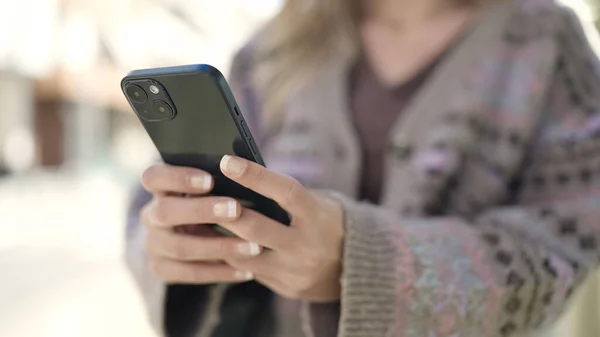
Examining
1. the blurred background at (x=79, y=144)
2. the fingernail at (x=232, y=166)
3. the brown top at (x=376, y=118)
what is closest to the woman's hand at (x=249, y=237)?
the fingernail at (x=232, y=166)

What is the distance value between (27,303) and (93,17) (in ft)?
4.20

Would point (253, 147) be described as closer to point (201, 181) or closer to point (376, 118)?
point (201, 181)

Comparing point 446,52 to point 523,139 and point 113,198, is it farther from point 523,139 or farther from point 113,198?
point 113,198

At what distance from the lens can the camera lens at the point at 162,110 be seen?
263 millimetres

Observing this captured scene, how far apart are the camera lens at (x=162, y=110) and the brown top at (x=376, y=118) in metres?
0.26

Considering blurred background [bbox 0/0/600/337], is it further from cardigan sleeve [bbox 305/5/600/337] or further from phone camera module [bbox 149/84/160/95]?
phone camera module [bbox 149/84/160/95]

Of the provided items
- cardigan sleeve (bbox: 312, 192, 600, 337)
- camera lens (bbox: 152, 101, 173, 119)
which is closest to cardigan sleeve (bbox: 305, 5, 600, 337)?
cardigan sleeve (bbox: 312, 192, 600, 337)

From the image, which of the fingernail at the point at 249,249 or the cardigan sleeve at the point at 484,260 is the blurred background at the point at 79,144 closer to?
the cardigan sleeve at the point at 484,260

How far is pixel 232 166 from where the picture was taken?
0.24 m

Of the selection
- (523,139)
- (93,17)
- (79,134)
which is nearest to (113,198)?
(79,134)

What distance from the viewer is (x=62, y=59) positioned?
5.73ft

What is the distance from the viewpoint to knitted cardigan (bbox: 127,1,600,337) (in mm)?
330

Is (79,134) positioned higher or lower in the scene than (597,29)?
lower

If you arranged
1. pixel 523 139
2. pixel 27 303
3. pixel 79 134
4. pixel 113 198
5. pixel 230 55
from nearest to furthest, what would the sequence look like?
1. pixel 523 139
2. pixel 230 55
3. pixel 27 303
4. pixel 113 198
5. pixel 79 134
